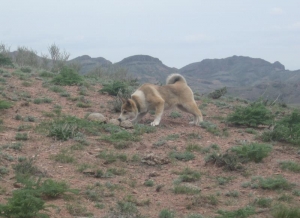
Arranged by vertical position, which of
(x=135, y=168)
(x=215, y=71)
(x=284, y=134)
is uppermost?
(x=215, y=71)

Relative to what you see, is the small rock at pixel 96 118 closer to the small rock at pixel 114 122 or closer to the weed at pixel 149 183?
the small rock at pixel 114 122

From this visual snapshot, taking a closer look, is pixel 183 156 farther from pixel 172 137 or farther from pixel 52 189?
pixel 52 189

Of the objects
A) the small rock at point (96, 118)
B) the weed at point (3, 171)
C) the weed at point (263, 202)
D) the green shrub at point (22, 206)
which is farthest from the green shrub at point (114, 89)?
the green shrub at point (22, 206)

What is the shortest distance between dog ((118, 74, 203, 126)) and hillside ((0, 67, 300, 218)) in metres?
0.45

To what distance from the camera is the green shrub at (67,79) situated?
16922 mm

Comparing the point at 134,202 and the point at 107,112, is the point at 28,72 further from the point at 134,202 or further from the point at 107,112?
the point at 134,202

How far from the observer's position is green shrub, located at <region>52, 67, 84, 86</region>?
55.5 feet

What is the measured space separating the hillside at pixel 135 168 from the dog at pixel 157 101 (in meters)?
0.45

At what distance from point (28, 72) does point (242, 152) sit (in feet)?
41.1

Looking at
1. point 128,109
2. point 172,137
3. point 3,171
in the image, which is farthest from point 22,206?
point 128,109

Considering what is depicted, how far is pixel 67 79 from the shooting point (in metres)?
17.1

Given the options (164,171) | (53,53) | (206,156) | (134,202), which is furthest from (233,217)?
(53,53)

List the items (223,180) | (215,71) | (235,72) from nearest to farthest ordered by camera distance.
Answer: (223,180)
(235,72)
(215,71)

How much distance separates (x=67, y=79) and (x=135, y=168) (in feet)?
30.5
